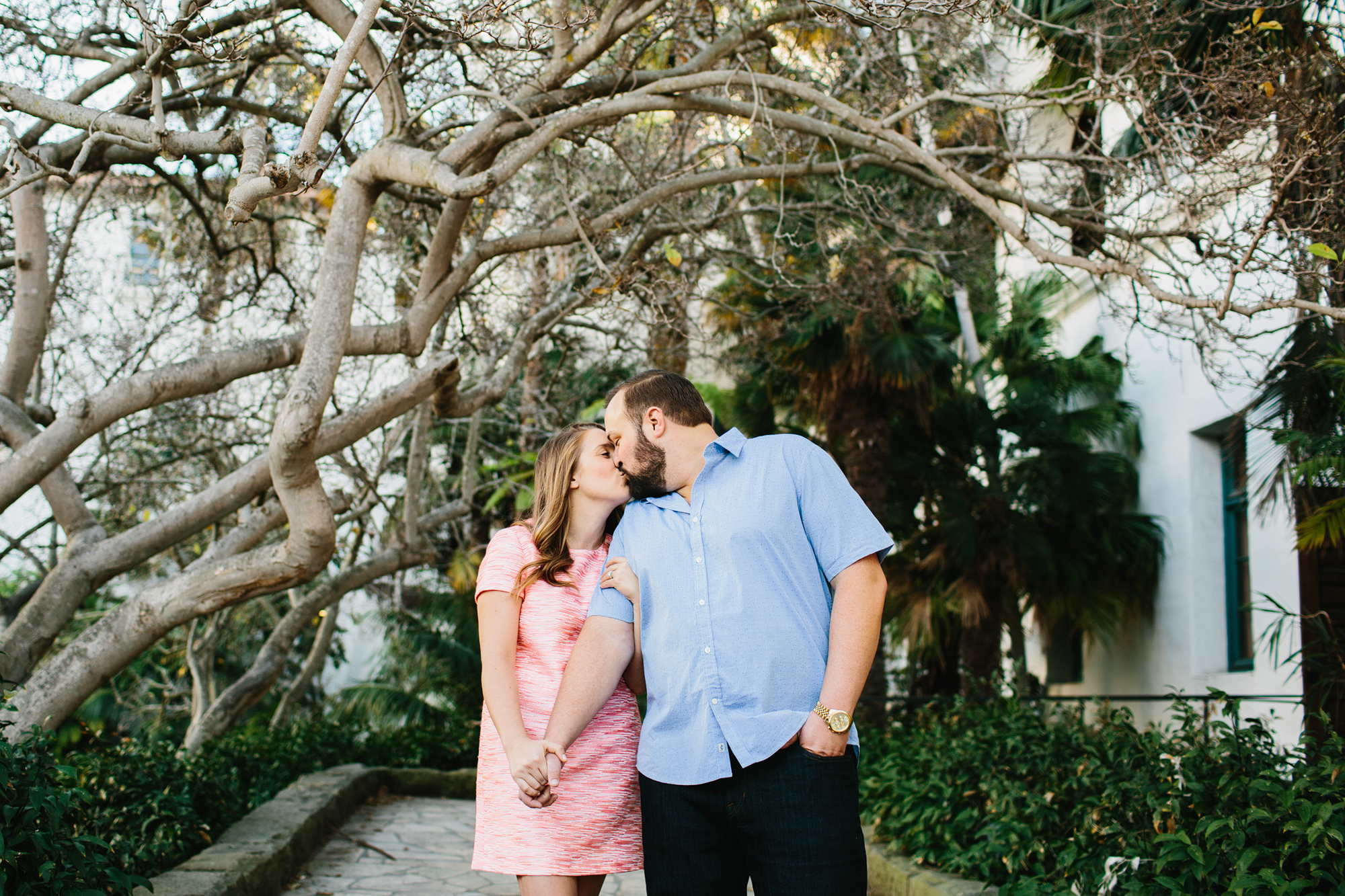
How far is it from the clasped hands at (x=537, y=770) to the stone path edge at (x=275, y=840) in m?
2.40

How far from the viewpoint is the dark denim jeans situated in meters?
2.39

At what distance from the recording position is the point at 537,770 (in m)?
2.61

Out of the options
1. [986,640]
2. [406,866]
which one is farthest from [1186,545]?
[406,866]

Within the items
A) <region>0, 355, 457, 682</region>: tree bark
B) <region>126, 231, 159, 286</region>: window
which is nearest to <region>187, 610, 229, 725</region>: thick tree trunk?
<region>126, 231, 159, 286</region>: window

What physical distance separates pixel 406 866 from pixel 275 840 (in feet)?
3.70

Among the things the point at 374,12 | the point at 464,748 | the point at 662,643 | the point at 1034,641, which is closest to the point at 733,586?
the point at 662,643

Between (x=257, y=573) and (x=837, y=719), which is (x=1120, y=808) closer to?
(x=837, y=719)

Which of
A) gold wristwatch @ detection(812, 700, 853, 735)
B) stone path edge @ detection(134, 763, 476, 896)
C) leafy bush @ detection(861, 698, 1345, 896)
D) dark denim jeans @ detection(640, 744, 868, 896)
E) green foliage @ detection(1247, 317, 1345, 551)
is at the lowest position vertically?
stone path edge @ detection(134, 763, 476, 896)

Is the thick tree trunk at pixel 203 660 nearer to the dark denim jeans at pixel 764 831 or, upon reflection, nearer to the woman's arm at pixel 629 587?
the woman's arm at pixel 629 587

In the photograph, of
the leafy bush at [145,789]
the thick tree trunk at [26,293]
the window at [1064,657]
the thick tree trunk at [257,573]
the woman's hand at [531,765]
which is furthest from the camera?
the window at [1064,657]

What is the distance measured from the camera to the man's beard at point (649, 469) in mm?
2838

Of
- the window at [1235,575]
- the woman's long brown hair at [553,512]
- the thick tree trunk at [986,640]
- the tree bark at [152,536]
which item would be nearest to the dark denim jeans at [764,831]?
the woman's long brown hair at [553,512]

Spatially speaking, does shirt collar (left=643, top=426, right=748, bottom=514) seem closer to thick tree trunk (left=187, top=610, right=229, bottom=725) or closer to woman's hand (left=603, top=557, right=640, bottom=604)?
woman's hand (left=603, top=557, right=640, bottom=604)

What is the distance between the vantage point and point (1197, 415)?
1034 cm
